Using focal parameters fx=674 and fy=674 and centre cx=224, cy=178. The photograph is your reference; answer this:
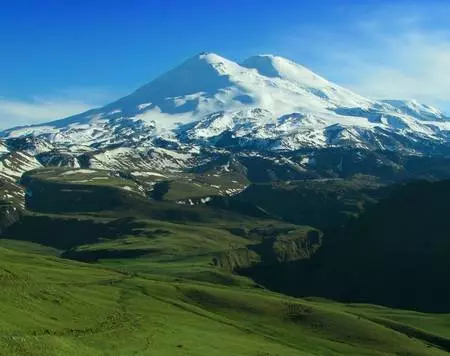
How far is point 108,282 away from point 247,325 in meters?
32.9

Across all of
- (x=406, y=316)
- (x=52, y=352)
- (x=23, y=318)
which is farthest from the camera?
(x=406, y=316)

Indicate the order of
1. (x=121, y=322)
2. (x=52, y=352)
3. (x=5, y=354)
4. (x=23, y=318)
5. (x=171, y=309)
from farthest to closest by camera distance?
(x=171, y=309)
(x=121, y=322)
(x=23, y=318)
(x=52, y=352)
(x=5, y=354)

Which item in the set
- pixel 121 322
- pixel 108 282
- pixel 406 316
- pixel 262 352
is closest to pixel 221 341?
pixel 262 352

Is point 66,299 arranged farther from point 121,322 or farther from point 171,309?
point 171,309

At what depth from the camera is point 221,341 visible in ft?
308

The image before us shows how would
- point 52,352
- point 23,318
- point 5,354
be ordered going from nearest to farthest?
point 5,354 → point 52,352 → point 23,318

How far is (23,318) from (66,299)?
20.8 meters

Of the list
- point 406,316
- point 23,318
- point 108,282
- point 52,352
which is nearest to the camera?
point 52,352

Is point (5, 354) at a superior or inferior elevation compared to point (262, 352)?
superior

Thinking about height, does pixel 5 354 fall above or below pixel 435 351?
above

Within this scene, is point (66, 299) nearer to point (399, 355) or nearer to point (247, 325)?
point (247, 325)

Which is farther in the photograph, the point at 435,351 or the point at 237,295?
the point at 237,295

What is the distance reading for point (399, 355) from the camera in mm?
118562

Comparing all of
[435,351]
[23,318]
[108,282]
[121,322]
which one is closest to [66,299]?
[121,322]
